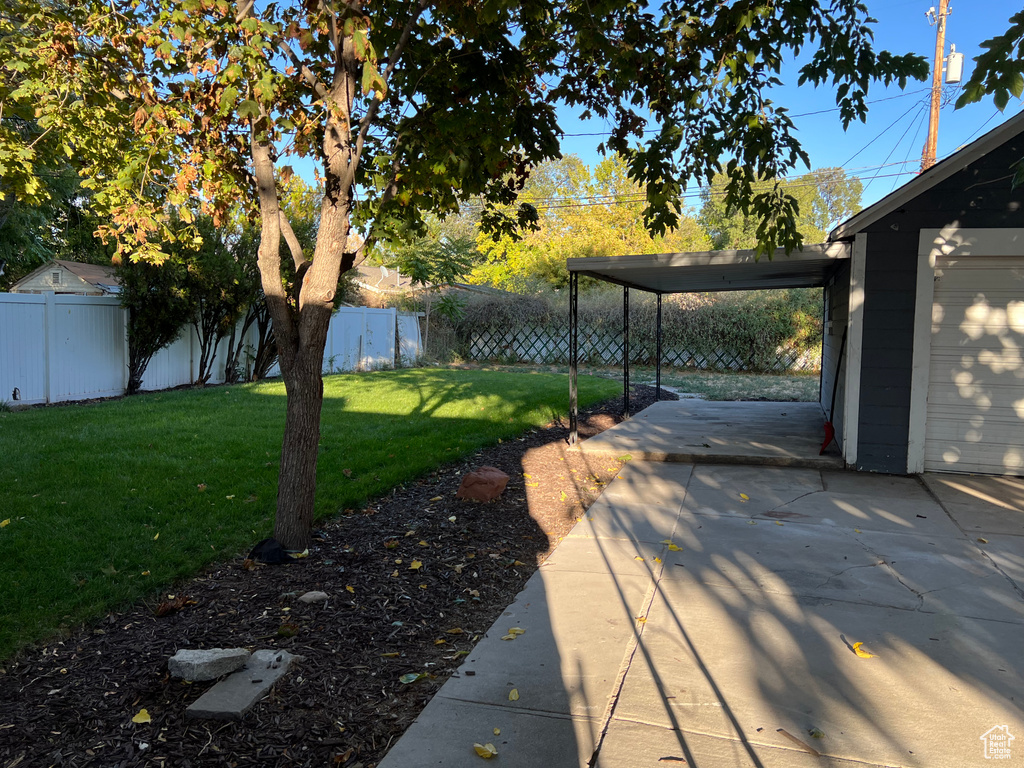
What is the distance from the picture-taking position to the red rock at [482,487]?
5898mm

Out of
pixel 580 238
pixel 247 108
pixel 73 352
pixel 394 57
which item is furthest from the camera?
pixel 580 238

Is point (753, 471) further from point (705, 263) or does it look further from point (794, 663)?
point (794, 663)

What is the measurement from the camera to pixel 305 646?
3281 mm

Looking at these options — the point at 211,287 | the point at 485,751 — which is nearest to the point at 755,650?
the point at 485,751

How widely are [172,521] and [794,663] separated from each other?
4.12 metres

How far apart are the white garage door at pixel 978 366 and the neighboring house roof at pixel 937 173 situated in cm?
75

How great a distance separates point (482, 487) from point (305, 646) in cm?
274

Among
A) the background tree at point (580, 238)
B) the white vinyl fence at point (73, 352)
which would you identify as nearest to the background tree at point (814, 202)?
the background tree at point (580, 238)

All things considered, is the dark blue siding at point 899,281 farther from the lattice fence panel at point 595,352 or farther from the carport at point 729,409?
the lattice fence panel at point 595,352

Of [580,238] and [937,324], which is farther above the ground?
[580,238]

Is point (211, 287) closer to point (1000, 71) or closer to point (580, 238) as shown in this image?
point (1000, 71)

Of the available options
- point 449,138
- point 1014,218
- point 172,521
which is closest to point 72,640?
point 172,521

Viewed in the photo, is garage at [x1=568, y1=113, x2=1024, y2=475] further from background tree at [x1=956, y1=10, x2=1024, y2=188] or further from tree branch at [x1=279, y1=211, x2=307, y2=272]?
tree branch at [x1=279, y1=211, x2=307, y2=272]

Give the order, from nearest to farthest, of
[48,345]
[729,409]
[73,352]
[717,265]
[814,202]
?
[717,265] < [48,345] < [73,352] < [729,409] < [814,202]
